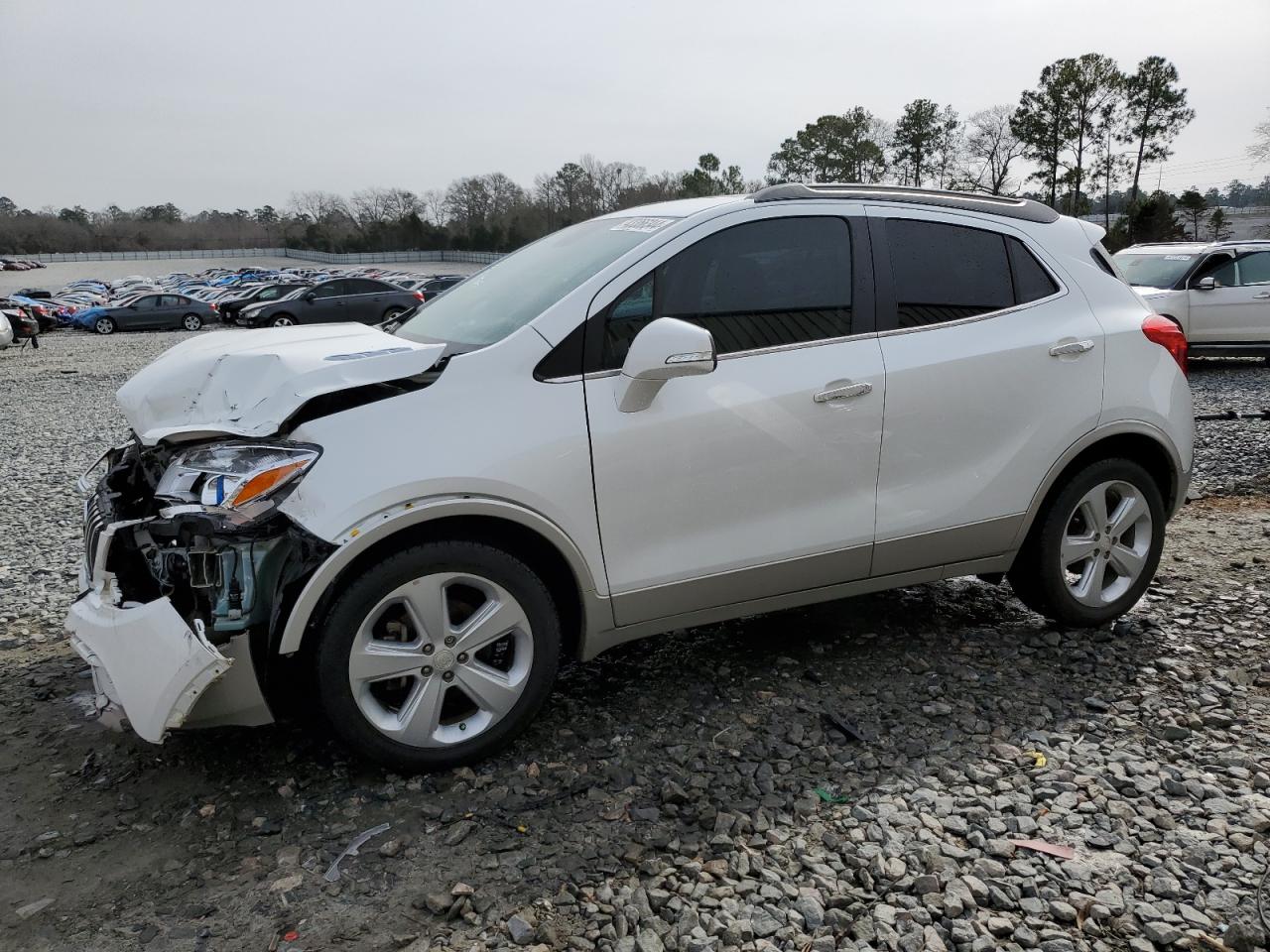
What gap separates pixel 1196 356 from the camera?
13.6m

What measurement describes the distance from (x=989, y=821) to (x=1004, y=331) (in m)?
1.95

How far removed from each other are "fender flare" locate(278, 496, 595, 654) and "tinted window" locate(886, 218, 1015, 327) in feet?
5.85

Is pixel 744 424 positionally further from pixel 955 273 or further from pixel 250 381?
pixel 250 381

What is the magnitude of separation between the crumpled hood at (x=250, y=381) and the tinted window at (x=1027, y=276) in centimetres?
243

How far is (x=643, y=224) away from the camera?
3816 millimetres

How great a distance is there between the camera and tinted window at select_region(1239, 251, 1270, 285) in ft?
42.3

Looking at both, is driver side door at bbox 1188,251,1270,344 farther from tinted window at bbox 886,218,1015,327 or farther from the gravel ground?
tinted window at bbox 886,218,1015,327

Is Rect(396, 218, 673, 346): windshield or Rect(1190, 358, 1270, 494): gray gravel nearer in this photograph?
Rect(396, 218, 673, 346): windshield

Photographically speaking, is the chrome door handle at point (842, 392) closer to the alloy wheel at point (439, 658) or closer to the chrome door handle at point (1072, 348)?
the chrome door handle at point (1072, 348)

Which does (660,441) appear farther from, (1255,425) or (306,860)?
(1255,425)

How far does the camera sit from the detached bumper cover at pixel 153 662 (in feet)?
9.36

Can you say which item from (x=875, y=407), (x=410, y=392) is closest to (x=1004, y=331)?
(x=875, y=407)

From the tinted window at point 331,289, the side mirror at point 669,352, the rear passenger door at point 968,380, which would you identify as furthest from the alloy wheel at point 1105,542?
the tinted window at point 331,289

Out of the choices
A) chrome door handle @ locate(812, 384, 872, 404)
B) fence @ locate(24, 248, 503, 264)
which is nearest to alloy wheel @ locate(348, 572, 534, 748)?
chrome door handle @ locate(812, 384, 872, 404)
